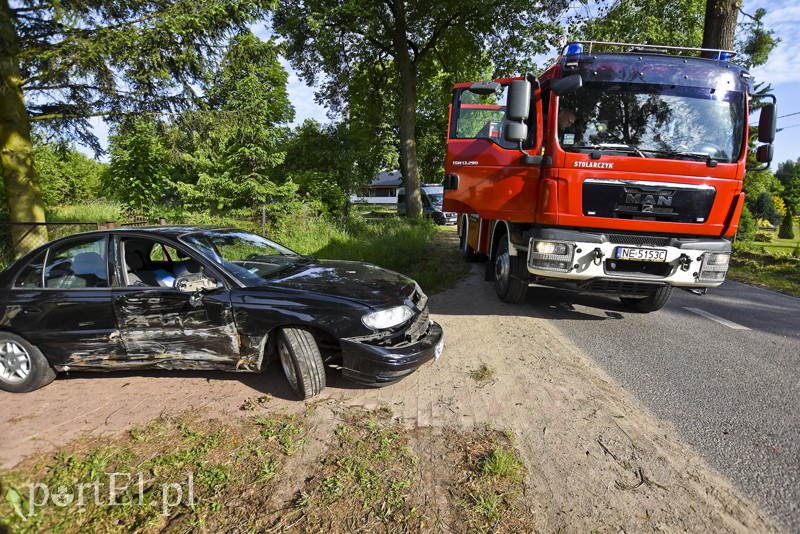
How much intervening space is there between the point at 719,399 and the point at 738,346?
171 cm

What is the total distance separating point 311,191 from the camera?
1446cm

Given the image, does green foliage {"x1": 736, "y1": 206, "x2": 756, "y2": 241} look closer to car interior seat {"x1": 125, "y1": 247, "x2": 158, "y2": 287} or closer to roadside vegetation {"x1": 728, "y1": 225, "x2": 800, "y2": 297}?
roadside vegetation {"x1": 728, "y1": 225, "x2": 800, "y2": 297}

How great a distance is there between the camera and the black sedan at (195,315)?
317 cm

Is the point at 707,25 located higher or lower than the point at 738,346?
higher

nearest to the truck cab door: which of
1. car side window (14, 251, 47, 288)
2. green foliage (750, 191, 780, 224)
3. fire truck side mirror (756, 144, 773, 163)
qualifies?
fire truck side mirror (756, 144, 773, 163)

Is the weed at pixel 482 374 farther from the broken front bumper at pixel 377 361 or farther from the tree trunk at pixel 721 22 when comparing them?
the tree trunk at pixel 721 22

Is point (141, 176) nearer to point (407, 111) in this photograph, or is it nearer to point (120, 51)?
point (120, 51)

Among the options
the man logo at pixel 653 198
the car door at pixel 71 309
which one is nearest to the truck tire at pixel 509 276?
the man logo at pixel 653 198

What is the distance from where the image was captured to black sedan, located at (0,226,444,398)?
317 centimetres

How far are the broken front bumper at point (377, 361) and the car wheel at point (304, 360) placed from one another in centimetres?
23

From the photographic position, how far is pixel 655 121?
4.58 meters

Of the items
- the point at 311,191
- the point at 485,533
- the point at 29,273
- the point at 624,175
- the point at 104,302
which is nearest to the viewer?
the point at 485,533

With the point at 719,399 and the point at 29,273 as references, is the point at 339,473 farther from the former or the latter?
the point at 29,273

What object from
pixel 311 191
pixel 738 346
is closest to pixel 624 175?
pixel 738 346
